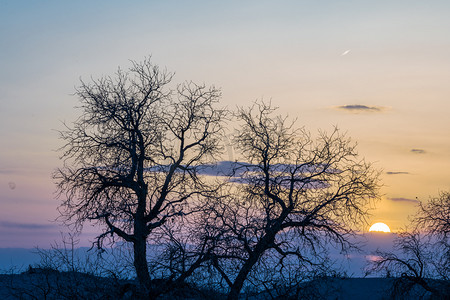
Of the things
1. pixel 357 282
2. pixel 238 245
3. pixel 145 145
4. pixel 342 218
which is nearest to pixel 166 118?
pixel 145 145

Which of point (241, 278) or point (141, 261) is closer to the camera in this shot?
point (241, 278)

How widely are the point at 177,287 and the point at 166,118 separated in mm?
8048

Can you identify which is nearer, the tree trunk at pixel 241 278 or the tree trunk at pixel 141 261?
the tree trunk at pixel 141 261

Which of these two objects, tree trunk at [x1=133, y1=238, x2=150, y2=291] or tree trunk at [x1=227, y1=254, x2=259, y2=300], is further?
tree trunk at [x1=227, y1=254, x2=259, y2=300]

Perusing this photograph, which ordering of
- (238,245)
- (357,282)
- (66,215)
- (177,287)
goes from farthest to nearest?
(357,282), (66,215), (238,245), (177,287)

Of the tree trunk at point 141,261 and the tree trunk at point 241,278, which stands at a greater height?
the tree trunk at point 141,261

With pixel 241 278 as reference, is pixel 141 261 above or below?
above

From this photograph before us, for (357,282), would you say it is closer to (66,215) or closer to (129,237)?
(129,237)

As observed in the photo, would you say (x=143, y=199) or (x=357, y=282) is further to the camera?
(x=357, y=282)

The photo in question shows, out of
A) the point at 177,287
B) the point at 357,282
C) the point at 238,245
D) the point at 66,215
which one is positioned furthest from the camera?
the point at 357,282

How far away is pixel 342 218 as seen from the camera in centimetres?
2086

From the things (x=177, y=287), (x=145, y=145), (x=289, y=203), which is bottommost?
(x=177, y=287)

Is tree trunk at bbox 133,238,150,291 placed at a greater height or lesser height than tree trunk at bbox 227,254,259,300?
greater

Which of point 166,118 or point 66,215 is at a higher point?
point 166,118
